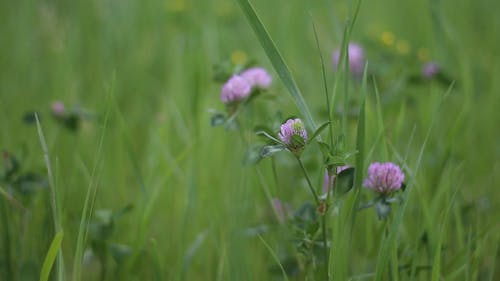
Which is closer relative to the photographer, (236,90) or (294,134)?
(294,134)

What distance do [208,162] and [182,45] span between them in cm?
98

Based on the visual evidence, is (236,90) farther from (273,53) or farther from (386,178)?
(386,178)

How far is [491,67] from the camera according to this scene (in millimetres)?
2299

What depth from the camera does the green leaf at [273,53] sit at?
3.21ft

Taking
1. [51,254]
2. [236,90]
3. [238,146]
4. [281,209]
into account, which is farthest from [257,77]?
[51,254]

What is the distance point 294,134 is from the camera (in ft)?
3.02

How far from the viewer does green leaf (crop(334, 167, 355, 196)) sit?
3.21 ft

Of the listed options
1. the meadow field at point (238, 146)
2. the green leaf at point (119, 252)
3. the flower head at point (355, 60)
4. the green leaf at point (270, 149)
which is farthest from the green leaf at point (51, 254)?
the flower head at point (355, 60)

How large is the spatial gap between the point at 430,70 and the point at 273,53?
1045mm

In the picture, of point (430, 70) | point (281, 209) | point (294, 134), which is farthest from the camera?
point (430, 70)

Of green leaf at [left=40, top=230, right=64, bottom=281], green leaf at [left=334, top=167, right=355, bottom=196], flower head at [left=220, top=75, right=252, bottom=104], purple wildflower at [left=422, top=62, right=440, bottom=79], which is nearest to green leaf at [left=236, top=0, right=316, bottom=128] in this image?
green leaf at [left=334, top=167, right=355, bottom=196]

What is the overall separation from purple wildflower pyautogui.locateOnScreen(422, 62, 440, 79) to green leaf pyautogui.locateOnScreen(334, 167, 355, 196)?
100cm

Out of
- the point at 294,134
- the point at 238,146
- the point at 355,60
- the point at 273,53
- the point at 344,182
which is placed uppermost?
the point at 273,53

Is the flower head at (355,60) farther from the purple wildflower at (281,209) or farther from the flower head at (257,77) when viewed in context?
the purple wildflower at (281,209)
